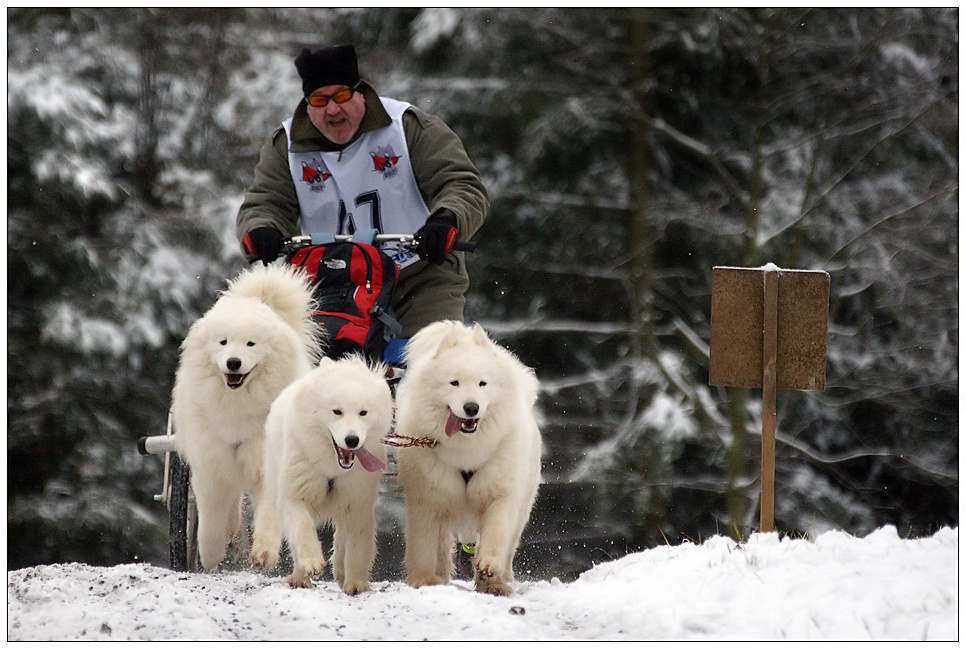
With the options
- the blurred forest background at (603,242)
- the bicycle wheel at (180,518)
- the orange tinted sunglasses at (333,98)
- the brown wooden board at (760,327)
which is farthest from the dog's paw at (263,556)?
the blurred forest background at (603,242)

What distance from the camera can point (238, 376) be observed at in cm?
380

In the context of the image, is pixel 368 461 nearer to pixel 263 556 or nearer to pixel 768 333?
pixel 263 556

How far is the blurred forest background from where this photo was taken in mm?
9898

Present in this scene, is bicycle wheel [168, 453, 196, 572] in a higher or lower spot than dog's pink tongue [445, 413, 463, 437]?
Result: lower

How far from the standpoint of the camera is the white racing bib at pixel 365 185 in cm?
455

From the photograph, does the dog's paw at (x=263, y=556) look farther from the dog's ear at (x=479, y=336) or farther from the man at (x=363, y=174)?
the man at (x=363, y=174)

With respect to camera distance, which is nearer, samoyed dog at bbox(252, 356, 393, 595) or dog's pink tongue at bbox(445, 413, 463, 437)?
samoyed dog at bbox(252, 356, 393, 595)

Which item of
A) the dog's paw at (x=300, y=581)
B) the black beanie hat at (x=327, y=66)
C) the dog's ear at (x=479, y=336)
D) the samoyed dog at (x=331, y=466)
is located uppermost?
the black beanie hat at (x=327, y=66)

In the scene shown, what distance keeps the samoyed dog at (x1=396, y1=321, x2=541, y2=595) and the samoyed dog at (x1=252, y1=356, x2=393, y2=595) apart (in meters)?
0.15

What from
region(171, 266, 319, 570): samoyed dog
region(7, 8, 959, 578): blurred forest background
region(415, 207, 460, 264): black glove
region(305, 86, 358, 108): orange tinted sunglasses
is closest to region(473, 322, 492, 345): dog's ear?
region(415, 207, 460, 264): black glove

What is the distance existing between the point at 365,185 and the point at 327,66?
56 centimetres

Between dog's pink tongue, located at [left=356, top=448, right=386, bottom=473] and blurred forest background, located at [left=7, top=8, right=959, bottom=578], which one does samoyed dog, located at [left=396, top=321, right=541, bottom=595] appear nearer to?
dog's pink tongue, located at [left=356, top=448, right=386, bottom=473]

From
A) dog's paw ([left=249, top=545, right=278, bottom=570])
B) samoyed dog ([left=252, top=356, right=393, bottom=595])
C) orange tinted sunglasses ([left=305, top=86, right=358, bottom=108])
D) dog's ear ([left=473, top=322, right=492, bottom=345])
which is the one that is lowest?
dog's paw ([left=249, top=545, right=278, bottom=570])

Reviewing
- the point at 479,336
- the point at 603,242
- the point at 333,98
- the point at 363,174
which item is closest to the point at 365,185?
the point at 363,174
